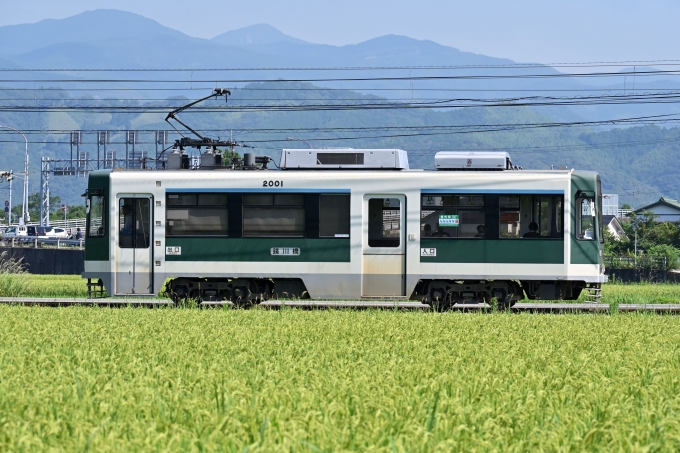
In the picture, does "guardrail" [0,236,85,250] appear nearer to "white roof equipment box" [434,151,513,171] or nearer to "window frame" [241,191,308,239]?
"window frame" [241,191,308,239]

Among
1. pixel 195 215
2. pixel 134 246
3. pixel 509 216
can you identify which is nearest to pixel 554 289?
pixel 509 216

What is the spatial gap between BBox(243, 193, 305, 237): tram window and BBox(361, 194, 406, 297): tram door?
5.11 feet

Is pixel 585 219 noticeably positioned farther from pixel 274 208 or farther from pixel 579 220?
pixel 274 208

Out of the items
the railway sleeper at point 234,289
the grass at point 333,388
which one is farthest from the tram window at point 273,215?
the grass at point 333,388

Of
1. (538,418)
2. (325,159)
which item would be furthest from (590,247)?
(538,418)

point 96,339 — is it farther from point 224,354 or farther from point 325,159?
point 325,159

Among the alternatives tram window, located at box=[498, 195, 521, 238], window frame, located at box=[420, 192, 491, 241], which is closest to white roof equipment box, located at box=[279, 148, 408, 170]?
window frame, located at box=[420, 192, 491, 241]

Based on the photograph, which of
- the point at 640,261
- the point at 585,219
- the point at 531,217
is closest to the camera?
the point at 531,217

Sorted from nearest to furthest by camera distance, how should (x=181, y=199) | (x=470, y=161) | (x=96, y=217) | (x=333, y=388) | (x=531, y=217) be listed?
(x=333, y=388), (x=531, y=217), (x=181, y=199), (x=470, y=161), (x=96, y=217)

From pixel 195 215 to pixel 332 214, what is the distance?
322cm

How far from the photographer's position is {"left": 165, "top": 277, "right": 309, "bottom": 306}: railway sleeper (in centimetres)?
2233

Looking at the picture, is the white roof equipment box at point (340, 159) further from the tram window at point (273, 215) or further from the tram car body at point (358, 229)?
the tram window at point (273, 215)

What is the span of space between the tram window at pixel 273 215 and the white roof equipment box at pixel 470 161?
11.3ft

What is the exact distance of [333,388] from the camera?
8008 millimetres
